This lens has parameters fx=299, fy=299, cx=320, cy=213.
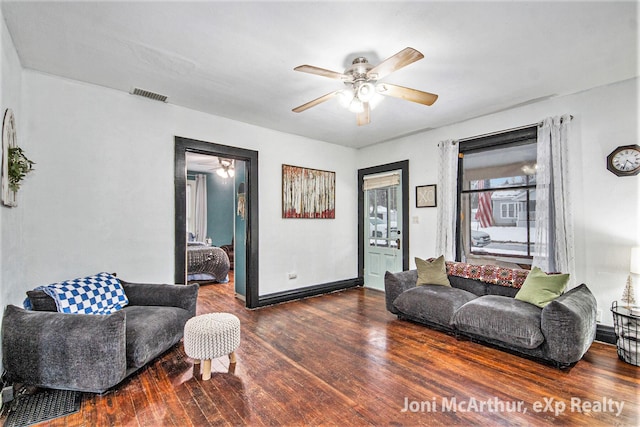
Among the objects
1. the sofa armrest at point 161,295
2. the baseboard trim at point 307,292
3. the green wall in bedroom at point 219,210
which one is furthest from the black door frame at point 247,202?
the green wall in bedroom at point 219,210

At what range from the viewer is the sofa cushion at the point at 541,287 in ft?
9.54

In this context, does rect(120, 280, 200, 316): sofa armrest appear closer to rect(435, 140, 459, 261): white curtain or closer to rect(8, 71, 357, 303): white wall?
rect(8, 71, 357, 303): white wall

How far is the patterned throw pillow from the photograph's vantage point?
2.44 meters

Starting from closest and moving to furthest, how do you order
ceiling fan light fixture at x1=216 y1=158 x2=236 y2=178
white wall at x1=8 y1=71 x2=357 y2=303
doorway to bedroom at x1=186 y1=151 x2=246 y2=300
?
white wall at x1=8 y1=71 x2=357 y2=303 < ceiling fan light fixture at x1=216 y1=158 x2=236 y2=178 < doorway to bedroom at x1=186 y1=151 x2=246 y2=300

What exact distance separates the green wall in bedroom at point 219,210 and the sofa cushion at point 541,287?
7.41 metres

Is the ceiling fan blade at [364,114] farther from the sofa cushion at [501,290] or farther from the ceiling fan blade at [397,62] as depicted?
the sofa cushion at [501,290]

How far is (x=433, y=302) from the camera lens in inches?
134

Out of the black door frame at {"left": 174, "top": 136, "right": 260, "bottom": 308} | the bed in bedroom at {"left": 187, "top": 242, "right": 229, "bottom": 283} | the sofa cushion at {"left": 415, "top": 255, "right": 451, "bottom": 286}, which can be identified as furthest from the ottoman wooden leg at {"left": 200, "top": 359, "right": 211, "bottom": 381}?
the bed in bedroom at {"left": 187, "top": 242, "right": 229, "bottom": 283}

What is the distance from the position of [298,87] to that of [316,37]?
0.89 meters

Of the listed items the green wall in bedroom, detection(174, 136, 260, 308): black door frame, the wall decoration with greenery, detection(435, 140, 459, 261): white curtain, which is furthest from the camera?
the green wall in bedroom

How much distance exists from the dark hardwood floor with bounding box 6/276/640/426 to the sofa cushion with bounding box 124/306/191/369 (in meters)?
0.18

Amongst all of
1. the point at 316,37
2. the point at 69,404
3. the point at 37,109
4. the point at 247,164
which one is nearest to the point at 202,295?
the point at 247,164

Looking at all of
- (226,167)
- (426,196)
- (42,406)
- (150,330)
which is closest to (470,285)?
(426,196)

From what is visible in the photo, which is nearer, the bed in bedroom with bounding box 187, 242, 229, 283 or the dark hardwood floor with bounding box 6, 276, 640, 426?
the dark hardwood floor with bounding box 6, 276, 640, 426
